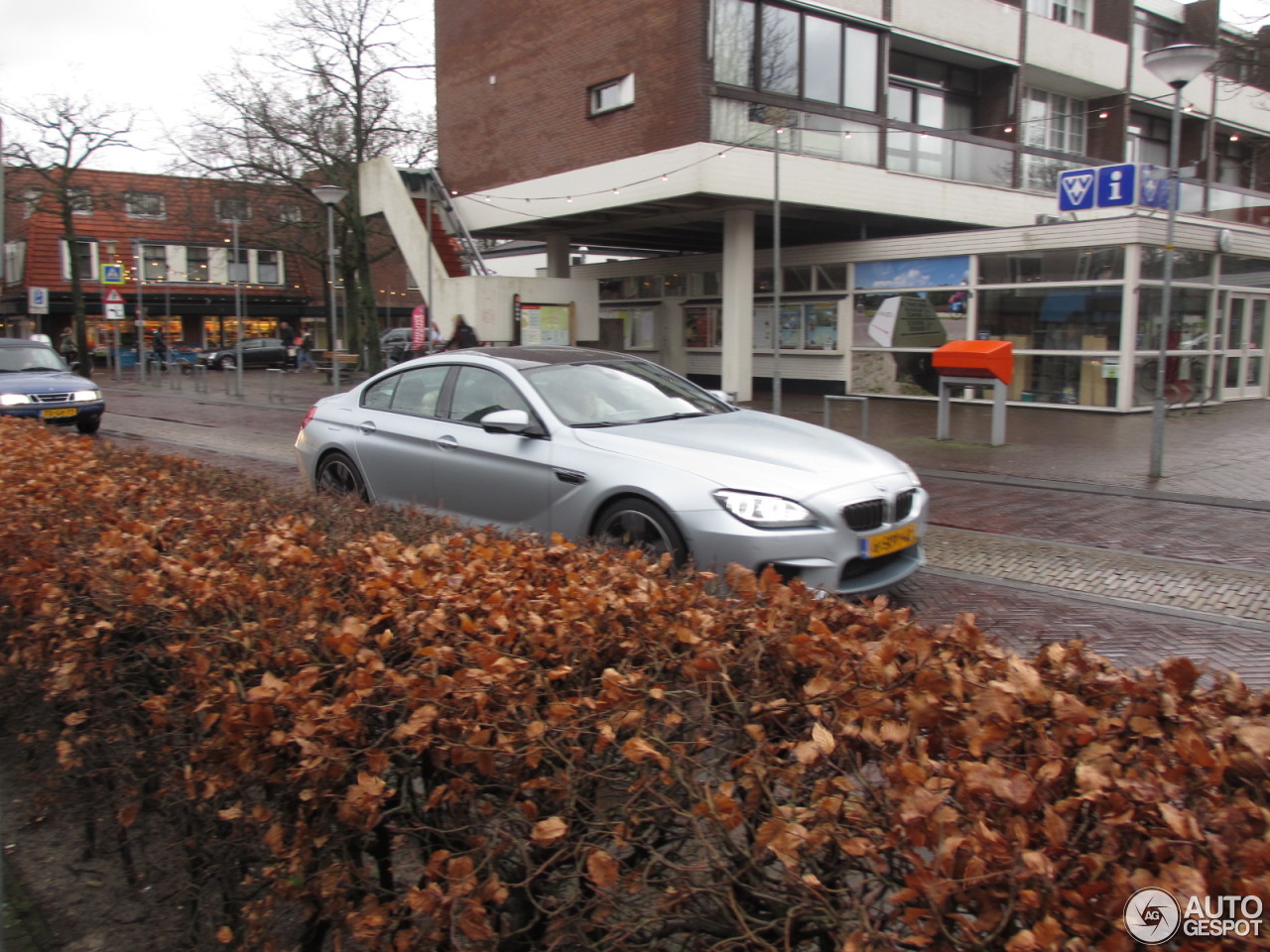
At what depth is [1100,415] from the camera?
60.3ft

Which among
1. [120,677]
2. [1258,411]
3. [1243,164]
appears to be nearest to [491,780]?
[120,677]

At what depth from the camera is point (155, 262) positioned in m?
52.2

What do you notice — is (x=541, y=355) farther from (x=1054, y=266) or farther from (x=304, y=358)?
(x=304, y=358)

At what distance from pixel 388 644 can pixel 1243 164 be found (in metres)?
42.2

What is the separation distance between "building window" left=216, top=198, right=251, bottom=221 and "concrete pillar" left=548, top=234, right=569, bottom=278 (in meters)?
12.3

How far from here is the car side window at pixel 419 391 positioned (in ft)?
24.4

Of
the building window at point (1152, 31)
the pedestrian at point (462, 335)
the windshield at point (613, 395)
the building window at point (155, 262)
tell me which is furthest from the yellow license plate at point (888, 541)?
the building window at point (155, 262)

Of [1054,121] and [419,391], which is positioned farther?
[1054,121]

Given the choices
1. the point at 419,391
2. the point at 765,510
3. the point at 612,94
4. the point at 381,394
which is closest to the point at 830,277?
the point at 612,94

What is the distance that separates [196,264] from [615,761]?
57129 mm

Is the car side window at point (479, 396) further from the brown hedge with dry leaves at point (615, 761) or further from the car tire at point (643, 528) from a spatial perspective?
the brown hedge with dry leaves at point (615, 761)

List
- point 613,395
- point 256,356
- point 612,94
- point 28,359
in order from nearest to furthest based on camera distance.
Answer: point 613,395, point 28,359, point 612,94, point 256,356

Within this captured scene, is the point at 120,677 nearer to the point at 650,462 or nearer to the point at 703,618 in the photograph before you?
the point at 703,618

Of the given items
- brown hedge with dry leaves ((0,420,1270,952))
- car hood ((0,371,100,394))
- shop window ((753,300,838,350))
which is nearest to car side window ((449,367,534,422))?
brown hedge with dry leaves ((0,420,1270,952))
